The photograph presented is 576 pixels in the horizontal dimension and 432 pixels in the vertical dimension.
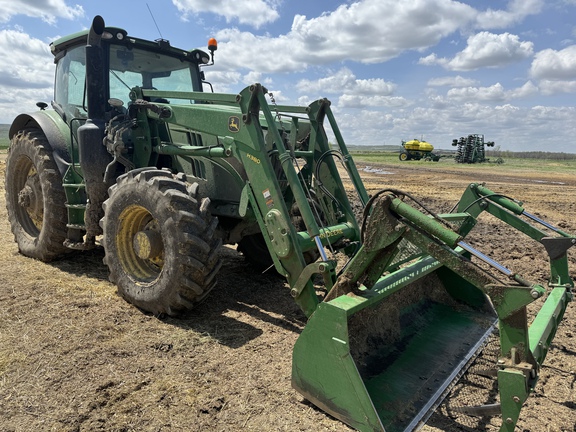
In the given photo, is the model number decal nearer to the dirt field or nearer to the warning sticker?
the warning sticker

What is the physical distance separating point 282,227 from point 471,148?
129 ft

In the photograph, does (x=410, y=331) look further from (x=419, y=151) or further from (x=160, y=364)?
(x=419, y=151)

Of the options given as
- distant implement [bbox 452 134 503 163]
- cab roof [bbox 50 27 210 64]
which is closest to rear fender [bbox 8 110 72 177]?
cab roof [bbox 50 27 210 64]

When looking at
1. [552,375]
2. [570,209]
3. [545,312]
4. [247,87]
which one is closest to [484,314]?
[552,375]

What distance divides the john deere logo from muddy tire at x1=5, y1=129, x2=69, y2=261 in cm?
285

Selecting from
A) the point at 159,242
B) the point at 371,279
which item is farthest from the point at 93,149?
the point at 371,279

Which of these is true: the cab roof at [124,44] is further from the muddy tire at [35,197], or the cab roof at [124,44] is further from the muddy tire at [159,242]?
the muddy tire at [159,242]

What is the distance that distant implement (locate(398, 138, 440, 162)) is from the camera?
1689 inches

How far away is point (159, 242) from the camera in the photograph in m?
4.37

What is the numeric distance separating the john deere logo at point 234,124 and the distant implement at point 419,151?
135 feet

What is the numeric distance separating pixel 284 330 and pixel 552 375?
86.8 inches

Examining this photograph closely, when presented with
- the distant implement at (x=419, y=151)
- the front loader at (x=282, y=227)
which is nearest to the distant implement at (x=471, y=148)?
the distant implement at (x=419, y=151)

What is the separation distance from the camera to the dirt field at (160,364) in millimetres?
2871

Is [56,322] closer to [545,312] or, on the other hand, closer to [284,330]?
[284,330]
